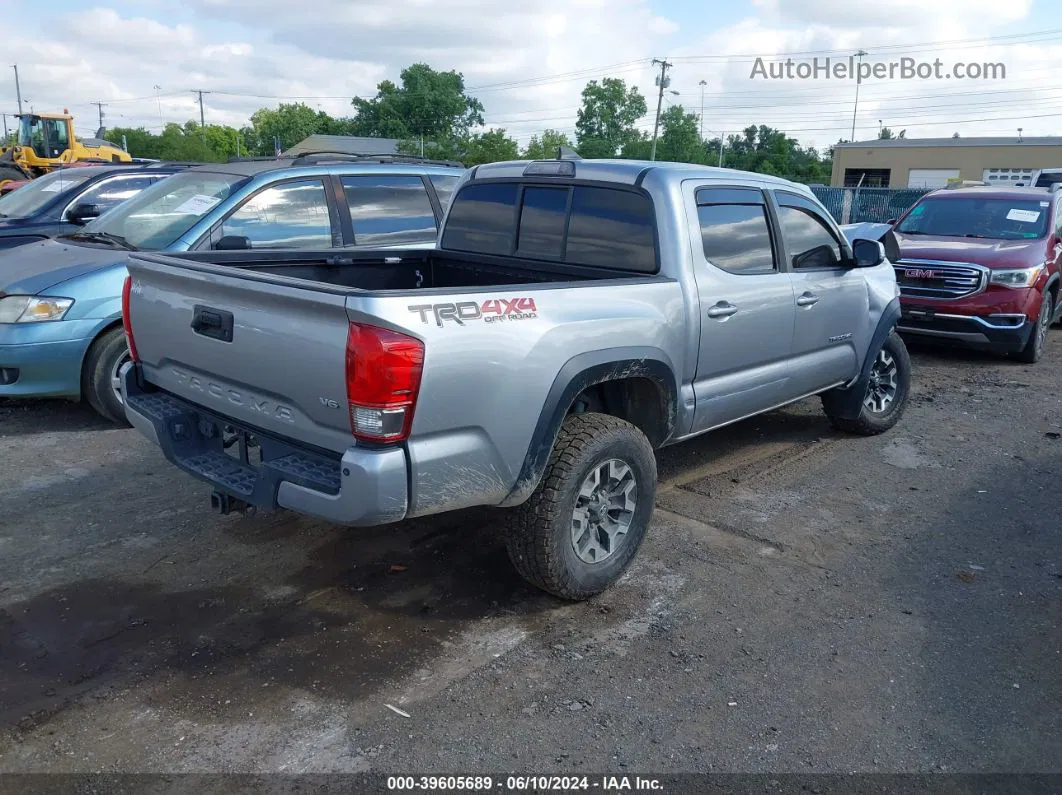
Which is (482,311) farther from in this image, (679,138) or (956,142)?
(679,138)

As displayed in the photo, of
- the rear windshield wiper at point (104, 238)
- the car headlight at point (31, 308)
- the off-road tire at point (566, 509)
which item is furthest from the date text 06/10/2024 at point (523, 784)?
the rear windshield wiper at point (104, 238)

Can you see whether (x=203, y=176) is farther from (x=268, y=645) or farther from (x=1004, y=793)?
(x=1004, y=793)

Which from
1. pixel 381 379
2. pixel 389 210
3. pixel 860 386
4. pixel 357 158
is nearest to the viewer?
pixel 381 379

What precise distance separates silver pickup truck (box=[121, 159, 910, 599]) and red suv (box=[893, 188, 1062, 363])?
4.19m

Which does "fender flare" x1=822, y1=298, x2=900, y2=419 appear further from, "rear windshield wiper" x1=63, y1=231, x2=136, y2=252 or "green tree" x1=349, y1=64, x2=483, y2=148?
"green tree" x1=349, y1=64, x2=483, y2=148

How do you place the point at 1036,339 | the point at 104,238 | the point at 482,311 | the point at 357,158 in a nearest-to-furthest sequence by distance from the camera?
the point at 482,311 < the point at 104,238 < the point at 357,158 < the point at 1036,339

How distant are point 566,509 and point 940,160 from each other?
190ft

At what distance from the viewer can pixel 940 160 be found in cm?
5381

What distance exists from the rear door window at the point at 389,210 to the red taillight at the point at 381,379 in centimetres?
427

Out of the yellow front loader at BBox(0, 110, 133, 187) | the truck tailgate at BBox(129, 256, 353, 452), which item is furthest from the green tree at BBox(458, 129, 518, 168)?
the truck tailgate at BBox(129, 256, 353, 452)

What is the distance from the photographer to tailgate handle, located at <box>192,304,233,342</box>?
3471 mm

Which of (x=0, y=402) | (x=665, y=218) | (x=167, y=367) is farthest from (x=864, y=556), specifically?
(x=0, y=402)

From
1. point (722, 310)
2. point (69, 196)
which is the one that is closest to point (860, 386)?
point (722, 310)

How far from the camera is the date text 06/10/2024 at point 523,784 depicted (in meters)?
2.83
